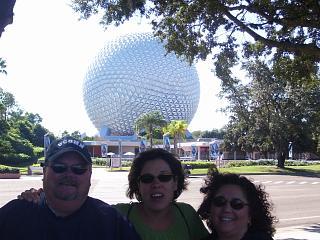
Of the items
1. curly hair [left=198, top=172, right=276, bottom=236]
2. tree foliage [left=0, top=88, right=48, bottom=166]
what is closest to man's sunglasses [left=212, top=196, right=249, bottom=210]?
curly hair [left=198, top=172, right=276, bottom=236]

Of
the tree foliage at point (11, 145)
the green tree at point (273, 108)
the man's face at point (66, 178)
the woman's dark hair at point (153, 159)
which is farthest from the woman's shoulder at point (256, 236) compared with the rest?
the green tree at point (273, 108)

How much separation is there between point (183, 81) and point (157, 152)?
97.3 m

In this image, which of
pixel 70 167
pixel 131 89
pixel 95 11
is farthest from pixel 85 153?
pixel 131 89

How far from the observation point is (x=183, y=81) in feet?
328

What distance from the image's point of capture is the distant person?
3055 mm

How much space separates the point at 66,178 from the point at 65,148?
0.52ft

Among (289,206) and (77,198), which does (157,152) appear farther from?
(289,206)

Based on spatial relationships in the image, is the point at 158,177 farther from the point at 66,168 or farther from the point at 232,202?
the point at 66,168

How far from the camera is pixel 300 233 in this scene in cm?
1048

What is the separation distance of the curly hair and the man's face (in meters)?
0.88

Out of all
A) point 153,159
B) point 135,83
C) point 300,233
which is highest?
point 135,83

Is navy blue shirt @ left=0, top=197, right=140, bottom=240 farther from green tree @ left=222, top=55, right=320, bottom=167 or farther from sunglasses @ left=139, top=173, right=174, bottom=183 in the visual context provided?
green tree @ left=222, top=55, right=320, bottom=167

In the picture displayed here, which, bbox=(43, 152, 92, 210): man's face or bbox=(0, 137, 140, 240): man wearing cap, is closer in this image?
bbox=(0, 137, 140, 240): man wearing cap

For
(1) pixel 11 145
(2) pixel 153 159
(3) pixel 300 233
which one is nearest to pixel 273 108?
(1) pixel 11 145
